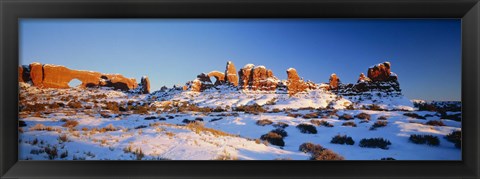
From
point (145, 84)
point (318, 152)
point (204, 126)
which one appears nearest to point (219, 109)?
point (204, 126)

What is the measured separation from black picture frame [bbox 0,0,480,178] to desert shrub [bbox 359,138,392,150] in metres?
0.22

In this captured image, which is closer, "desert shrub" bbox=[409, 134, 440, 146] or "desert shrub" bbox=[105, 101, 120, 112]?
"desert shrub" bbox=[409, 134, 440, 146]

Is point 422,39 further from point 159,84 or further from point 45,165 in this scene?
point 45,165

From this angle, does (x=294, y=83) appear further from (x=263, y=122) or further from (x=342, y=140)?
(x=342, y=140)

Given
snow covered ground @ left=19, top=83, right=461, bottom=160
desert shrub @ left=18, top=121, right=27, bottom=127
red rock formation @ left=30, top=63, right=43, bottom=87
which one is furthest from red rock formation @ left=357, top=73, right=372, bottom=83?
desert shrub @ left=18, top=121, right=27, bottom=127

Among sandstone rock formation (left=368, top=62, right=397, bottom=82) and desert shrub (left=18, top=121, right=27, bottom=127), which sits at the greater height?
sandstone rock formation (left=368, top=62, right=397, bottom=82)

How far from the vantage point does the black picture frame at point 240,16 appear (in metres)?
1.95

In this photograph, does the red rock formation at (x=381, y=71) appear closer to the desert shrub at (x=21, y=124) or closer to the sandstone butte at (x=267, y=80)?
the sandstone butte at (x=267, y=80)

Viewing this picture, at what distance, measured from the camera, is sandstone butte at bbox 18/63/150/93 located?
2.17m

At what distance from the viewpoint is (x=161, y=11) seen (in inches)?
77.6

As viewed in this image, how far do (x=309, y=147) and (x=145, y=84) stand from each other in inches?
59.1

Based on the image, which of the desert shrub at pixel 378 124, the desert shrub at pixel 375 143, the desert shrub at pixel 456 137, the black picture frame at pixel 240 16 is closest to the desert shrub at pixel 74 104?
the black picture frame at pixel 240 16

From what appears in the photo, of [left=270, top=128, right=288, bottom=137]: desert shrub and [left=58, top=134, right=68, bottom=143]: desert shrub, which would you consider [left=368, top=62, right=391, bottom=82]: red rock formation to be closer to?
[left=270, top=128, right=288, bottom=137]: desert shrub

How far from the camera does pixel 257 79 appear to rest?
7.69ft
